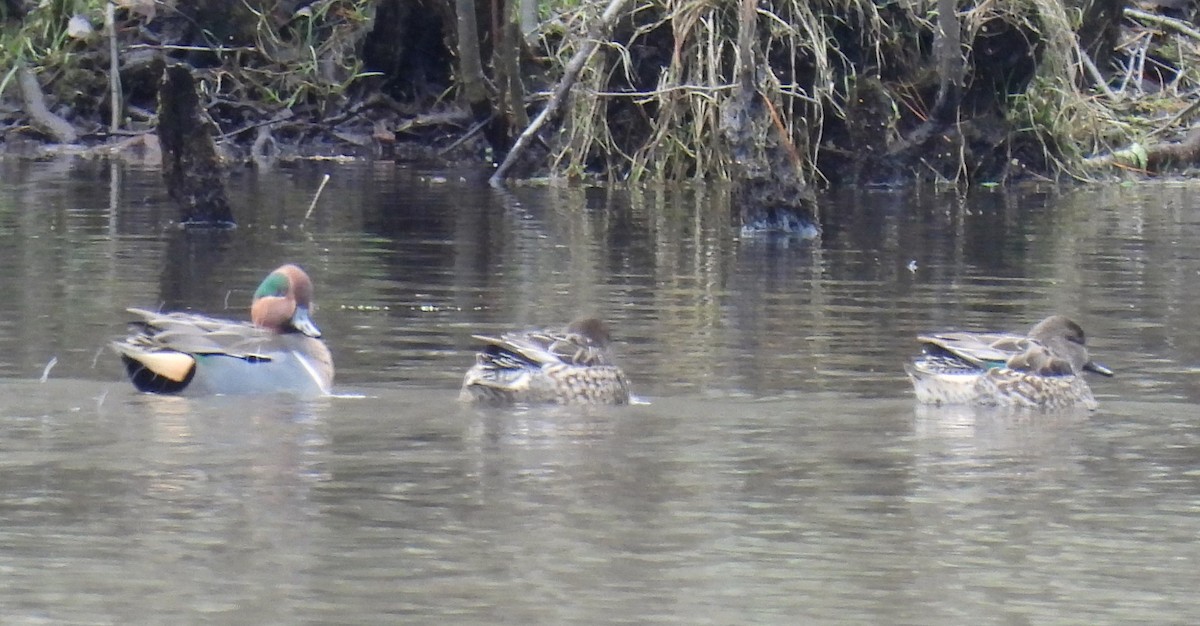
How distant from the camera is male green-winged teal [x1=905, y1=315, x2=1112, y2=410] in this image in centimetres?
994

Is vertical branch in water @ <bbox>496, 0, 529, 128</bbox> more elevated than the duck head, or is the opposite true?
vertical branch in water @ <bbox>496, 0, 529, 128</bbox>

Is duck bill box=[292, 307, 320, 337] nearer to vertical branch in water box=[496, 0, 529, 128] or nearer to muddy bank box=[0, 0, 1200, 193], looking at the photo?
muddy bank box=[0, 0, 1200, 193]

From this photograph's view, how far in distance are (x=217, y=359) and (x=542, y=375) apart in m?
1.36

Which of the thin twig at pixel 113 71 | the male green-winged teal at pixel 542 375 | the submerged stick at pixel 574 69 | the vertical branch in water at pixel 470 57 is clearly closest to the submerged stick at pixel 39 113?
the thin twig at pixel 113 71

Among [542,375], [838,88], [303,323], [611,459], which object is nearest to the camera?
[611,459]

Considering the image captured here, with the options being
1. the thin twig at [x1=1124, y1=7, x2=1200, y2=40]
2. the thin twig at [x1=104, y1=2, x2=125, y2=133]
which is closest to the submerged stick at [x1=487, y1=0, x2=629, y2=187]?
the thin twig at [x1=104, y1=2, x2=125, y2=133]

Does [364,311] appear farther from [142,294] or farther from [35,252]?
[35,252]

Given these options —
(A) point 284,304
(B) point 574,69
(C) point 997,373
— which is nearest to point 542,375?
(A) point 284,304

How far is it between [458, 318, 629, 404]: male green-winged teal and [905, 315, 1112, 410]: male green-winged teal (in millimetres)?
1314

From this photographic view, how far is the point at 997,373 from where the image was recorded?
10.2m

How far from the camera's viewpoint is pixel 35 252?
608 inches

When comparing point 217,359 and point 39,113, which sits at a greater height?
point 39,113

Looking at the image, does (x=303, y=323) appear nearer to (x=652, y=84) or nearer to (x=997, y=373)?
(x=997, y=373)

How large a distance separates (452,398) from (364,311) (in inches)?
125
